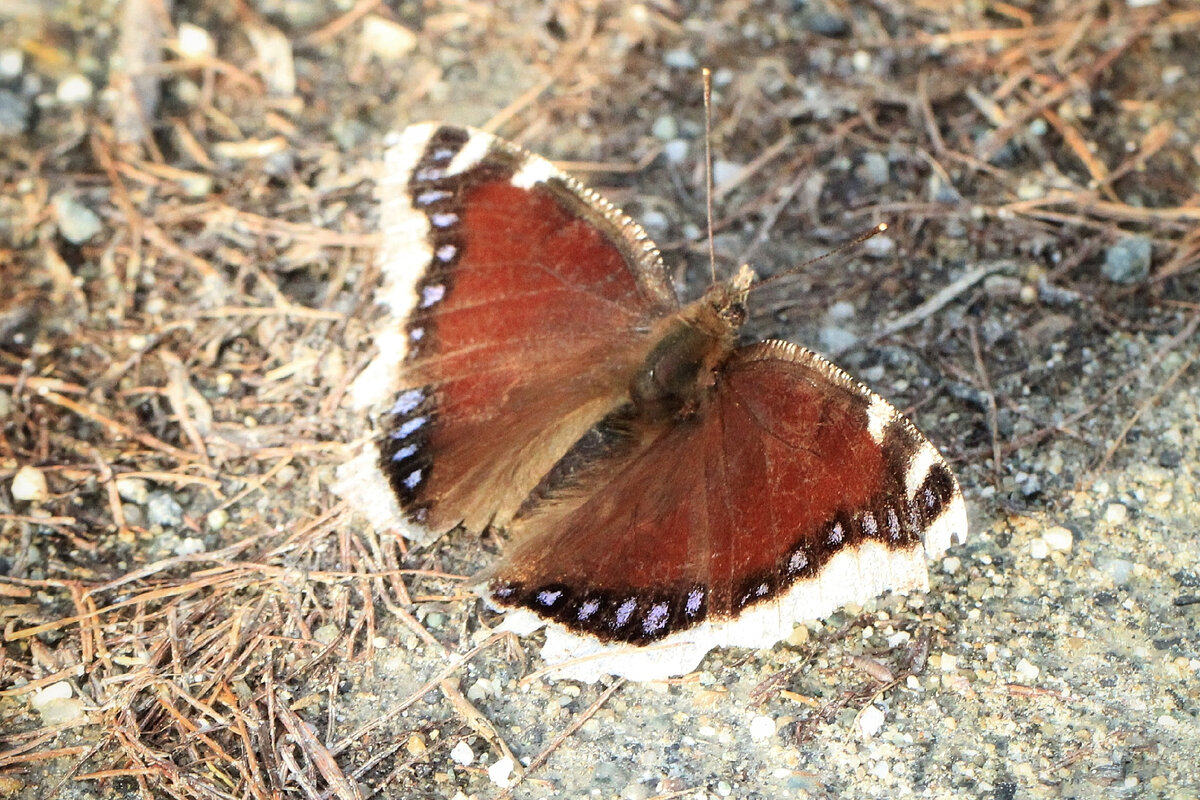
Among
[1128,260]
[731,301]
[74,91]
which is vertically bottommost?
[74,91]

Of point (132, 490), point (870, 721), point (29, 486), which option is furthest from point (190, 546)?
point (870, 721)

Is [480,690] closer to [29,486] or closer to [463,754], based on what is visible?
[463,754]

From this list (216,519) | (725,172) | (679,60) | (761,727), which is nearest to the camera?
(761,727)

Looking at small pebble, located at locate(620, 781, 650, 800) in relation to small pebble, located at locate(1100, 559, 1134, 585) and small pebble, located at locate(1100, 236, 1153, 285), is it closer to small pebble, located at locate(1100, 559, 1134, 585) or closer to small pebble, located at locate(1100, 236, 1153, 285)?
small pebble, located at locate(1100, 559, 1134, 585)

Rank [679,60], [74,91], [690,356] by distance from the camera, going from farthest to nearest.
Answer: [679,60] < [74,91] < [690,356]

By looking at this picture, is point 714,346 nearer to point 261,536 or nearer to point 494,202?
point 494,202

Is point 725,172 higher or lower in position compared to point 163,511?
higher
